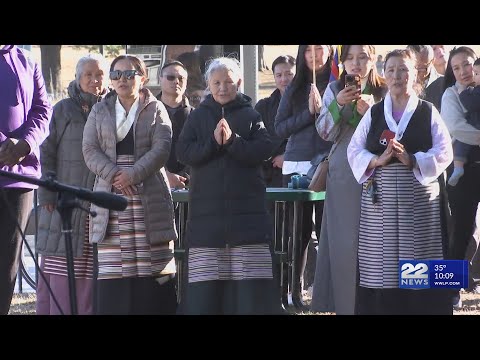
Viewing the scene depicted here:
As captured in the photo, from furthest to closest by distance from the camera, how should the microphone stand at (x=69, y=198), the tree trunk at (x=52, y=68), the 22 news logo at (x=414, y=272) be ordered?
the tree trunk at (x=52, y=68)
the 22 news logo at (x=414, y=272)
the microphone stand at (x=69, y=198)

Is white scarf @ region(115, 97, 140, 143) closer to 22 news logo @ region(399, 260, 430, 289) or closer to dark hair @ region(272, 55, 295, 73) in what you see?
22 news logo @ region(399, 260, 430, 289)

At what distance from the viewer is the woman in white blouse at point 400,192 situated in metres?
5.77

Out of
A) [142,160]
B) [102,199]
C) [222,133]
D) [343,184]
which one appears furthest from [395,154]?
[102,199]

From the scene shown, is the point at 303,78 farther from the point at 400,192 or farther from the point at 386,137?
the point at 400,192

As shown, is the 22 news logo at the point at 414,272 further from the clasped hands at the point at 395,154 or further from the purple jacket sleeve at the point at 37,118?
the purple jacket sleeve at the point at 37,118

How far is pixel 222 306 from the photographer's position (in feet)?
20.1

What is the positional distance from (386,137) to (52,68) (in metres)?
8.43

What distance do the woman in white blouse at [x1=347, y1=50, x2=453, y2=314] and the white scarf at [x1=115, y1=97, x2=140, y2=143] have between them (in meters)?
1.29

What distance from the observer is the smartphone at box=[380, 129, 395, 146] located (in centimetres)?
577

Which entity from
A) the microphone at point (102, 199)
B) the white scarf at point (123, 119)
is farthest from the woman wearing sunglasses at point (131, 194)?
the microphone at point (102, 199)

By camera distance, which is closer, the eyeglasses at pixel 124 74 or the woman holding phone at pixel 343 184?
the eyeglasses at pixel 124 74

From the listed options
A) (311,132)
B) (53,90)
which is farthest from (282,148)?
(53,90)

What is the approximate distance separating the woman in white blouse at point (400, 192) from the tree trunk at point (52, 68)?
619cm
